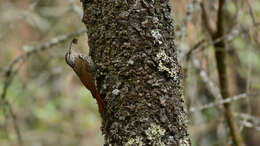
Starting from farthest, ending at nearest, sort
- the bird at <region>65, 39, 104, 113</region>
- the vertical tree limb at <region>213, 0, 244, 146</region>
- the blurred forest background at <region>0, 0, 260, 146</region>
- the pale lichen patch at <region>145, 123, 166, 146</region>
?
the blurred forest background at <region>0, 0, 260, 146</region> → the vertical tree limb at <region>213, 0, 244, 146</region> → the bird at <region>65, 39, 104, 113</region> → the pale lichen patch at <region>145, 123, 166, 146</region>

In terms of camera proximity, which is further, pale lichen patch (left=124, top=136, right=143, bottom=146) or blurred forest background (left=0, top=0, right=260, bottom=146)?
blurred forest background (left=0, top=0, right=260, bottom=146)

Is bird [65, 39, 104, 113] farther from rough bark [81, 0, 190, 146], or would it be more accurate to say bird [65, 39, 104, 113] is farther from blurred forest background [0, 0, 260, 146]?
blurred forest background [0, 0, 260, 146]

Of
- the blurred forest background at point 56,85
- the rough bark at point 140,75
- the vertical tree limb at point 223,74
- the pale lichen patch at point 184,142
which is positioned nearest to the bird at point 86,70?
the rough bark at point 140,75

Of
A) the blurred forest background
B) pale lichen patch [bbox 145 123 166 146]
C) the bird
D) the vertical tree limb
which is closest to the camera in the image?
pale lichen patch [bbox 145 123 166 146]

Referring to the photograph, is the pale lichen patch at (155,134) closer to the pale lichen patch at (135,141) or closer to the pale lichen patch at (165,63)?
the pale lichen patch at (135,141)

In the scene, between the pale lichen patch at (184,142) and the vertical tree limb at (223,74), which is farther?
the vertical tree limb at (223,74)

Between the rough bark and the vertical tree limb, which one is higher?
the vertical tree limb

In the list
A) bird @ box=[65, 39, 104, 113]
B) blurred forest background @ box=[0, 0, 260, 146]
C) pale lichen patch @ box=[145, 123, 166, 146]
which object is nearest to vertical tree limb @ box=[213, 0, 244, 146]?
blurred forest background @ box=[0, 0, 260, 146]
